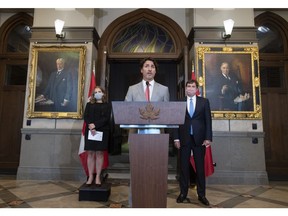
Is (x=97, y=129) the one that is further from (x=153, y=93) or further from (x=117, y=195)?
(x=153, y=93)

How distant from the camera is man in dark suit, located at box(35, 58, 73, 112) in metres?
4.64

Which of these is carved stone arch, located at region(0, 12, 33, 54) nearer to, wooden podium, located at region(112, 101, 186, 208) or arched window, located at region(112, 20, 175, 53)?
arched window, located at region(112, 20, 175, 53)

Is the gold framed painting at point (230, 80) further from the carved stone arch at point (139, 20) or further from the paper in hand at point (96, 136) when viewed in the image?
the paper in hand at point (96, 136)

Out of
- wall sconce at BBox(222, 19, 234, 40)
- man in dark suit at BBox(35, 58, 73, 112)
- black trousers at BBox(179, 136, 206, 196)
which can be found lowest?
black trousers at BBox(179, 136, 206, 196)

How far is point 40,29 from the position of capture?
4.88m

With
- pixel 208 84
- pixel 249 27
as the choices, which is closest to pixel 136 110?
pixel 208 84

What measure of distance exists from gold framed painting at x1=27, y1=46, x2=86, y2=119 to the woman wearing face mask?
4.55 feet

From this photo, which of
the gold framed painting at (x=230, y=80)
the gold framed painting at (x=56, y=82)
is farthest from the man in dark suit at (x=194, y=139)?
the gold framed painting at (x=56, y=82)

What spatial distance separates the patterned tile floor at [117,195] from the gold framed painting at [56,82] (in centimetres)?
132

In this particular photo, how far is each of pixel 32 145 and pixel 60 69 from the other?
1.55m

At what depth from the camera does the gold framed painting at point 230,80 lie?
451 cm

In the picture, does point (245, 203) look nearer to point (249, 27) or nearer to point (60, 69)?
point (249, 27)

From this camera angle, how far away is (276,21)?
550cm

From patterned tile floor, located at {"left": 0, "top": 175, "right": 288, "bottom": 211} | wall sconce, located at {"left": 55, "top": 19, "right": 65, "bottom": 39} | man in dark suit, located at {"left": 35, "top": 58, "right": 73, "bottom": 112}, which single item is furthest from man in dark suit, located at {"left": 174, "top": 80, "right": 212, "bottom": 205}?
wall sconce, located at {"left": 55, "top": 19, "right": 65, "bottom": 39}
